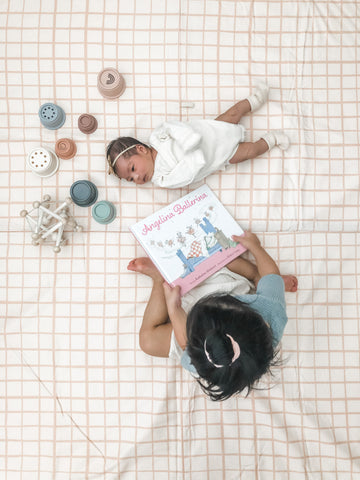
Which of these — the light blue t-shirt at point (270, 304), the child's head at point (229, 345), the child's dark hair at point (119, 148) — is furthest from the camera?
the child's dark hair at point (119, 148)

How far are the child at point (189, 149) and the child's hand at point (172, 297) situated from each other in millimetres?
277

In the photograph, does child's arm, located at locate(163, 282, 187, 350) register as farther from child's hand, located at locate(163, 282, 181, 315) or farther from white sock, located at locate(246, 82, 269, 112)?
white sock, located at locate(246, 82, 269, 112)

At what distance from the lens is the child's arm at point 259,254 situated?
1109 millimetres

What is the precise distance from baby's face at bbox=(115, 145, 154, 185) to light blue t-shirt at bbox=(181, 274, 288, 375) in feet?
1.33

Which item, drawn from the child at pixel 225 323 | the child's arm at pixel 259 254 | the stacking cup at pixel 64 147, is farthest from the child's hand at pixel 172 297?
the stacking cup at pixel 64 147

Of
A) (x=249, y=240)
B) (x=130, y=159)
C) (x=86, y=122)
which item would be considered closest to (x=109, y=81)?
(x=86, y=122)

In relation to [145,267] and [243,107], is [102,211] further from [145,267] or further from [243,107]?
[243,107]

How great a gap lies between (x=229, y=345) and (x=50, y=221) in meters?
0.61

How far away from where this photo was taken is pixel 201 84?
1186 mm

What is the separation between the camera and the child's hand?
1.08 meters

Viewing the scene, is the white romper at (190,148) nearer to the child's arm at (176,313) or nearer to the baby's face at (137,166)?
the baby's face at (137,166)

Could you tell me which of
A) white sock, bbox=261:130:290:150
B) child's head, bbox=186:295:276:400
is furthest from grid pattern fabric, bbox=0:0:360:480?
child's head, bbox=186:295:276:400

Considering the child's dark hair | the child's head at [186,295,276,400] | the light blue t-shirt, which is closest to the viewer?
the child's head at [186,295,276,400]

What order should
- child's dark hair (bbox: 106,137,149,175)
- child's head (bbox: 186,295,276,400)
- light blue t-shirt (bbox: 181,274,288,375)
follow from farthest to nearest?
child's dark hair (bbox: 106,137,149,175) < light blue t-shirt (bbox: 181,274,288,375) < child's head (bbox: 186,295,276,400)
